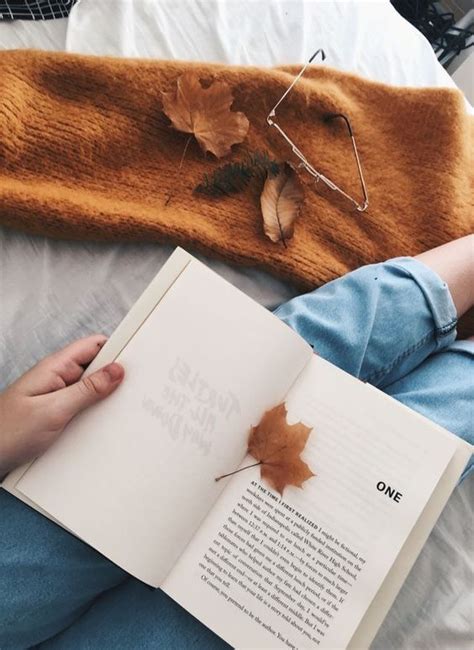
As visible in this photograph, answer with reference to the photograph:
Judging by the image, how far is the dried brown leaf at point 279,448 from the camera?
49 centimetres

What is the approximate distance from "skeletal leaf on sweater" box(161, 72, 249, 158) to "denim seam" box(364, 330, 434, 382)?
32 cm

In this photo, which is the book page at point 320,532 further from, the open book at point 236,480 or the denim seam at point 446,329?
the denim seam at point 446,329

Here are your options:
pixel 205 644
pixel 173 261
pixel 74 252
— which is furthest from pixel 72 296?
pixel 205 644

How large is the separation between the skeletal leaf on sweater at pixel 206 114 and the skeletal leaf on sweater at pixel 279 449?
335mm

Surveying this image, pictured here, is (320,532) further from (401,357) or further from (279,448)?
(401,357)

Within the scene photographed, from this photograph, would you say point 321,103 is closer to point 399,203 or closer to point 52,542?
point 399,203

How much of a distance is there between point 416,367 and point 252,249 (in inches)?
9.6

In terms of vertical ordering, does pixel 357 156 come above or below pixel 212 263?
above

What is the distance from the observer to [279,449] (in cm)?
50

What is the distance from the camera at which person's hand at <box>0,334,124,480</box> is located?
1.53ft

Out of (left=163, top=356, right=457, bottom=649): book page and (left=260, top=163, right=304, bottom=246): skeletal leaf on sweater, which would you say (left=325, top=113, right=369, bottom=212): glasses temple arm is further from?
(left=163, top=356, right=457, bottom=649): book page

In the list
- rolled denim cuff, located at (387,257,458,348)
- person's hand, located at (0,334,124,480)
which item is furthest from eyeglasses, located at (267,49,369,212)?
person's hand, located at (0,334,124,480)

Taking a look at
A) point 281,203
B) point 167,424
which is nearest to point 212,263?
point 281,203

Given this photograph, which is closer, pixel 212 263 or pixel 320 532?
pixel 320 532
